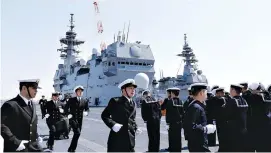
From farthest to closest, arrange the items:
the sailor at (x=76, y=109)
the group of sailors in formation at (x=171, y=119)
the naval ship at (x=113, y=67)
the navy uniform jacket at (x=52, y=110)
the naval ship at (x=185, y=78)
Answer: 1. the naval ship at (x=185, y=78)
2. the naval ship at (x=113, y=67)
3. the navy uniform jacket at (x=52, y=110)
4. the sailor at (x=76, y=109)
5. the group of sailors in formation at (x=171, y=119)

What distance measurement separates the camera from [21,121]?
332 cm

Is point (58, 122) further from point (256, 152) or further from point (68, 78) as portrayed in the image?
point (68, 78)

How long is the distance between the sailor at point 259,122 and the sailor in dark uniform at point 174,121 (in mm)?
2194

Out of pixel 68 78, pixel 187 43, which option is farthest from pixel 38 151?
pixel 187 43

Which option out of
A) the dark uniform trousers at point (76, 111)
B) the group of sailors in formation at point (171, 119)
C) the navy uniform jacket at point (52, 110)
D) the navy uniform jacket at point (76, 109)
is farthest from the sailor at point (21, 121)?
the navy uniform jacket at point (52, 110)

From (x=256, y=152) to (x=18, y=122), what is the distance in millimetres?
5200

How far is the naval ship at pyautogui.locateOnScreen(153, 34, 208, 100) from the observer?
189 feet

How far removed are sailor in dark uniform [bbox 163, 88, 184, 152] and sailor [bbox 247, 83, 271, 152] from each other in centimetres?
219

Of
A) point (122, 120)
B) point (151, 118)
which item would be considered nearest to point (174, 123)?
point (151, 118)

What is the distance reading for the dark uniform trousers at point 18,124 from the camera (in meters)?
3.14

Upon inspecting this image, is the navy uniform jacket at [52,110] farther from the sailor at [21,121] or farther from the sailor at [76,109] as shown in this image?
the sailor at [21,121]

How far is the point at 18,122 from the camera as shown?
3.30 metres

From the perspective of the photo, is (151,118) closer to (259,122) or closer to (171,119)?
(171,119)

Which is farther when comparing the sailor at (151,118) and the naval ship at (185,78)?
the naval ship at (185,78)
